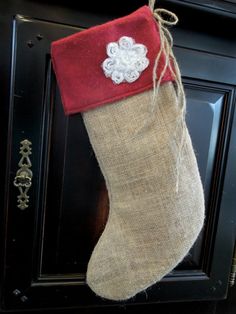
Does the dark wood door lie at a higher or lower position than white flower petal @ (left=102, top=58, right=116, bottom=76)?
lower

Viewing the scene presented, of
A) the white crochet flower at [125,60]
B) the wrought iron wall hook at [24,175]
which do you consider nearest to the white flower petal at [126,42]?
the white crochet flower at [125,60]

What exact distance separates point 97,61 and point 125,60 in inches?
1.8

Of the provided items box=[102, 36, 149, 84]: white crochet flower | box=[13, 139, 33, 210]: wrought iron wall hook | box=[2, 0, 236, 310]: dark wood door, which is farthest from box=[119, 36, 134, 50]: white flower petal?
box=[13, 139, 33, 210]: wrought iron wall hook

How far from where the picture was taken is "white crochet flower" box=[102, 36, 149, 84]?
488 millimetres

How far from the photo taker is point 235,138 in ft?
2.22

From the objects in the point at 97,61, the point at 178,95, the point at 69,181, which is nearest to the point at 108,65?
the point at 97,61

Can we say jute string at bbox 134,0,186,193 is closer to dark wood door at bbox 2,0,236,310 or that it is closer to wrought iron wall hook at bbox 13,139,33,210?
dark wood door at bbox 2,0,236,310

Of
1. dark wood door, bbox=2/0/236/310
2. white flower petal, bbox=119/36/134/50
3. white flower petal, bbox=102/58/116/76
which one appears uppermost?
white flower petal, bbox=119/36/134/50

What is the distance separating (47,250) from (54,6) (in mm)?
484

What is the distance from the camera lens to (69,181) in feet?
2.01

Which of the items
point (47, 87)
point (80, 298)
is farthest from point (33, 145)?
point (80, 298)

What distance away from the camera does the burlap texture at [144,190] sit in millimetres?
499

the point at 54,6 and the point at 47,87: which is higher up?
the point at 54,6

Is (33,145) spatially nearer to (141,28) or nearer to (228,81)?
(141,28)
